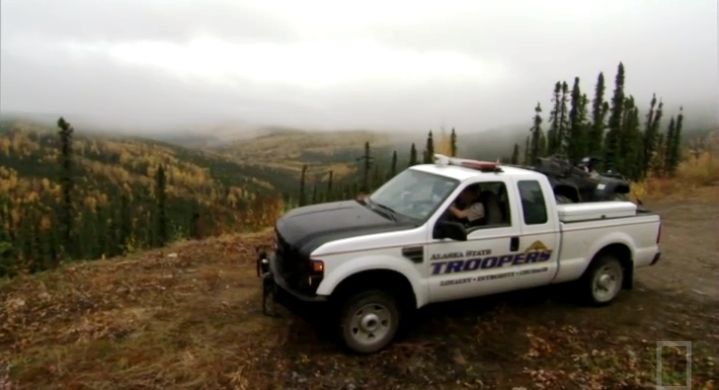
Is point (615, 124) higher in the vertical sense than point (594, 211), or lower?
higher

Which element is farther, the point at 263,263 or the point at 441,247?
the point at 263,263

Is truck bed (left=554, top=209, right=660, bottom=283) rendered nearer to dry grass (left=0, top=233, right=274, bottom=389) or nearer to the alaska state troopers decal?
the alaska state troopers decal

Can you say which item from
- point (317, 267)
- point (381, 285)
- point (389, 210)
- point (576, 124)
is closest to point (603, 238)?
point (389, 210)

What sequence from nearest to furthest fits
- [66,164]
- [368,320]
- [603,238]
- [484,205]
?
1. [368,320]
2. [484,205]
3. [603,238]
4. [66,164]

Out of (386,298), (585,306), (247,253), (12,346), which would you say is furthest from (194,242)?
(585,306)

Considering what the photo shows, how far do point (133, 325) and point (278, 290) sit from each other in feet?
6.21

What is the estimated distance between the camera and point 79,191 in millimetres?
154875

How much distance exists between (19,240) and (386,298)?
8247 cm

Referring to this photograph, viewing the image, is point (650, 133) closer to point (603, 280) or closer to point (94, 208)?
point (603, 280)

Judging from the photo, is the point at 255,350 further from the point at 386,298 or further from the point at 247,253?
the point at 247,253

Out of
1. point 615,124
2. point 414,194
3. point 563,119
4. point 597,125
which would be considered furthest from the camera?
point 563,119

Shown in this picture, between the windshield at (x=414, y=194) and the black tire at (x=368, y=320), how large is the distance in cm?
100

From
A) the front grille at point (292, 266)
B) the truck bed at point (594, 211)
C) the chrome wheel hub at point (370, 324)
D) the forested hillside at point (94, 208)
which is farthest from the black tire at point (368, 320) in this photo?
the forested hillside at point (94, 208)

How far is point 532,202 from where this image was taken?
6152 mm
